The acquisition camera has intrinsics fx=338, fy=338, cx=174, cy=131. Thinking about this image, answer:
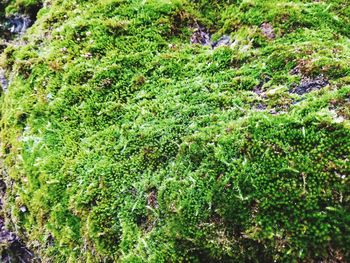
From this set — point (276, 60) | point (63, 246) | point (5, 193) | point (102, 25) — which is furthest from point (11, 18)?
point (276, 60)

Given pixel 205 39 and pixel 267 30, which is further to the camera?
pixel 205 39

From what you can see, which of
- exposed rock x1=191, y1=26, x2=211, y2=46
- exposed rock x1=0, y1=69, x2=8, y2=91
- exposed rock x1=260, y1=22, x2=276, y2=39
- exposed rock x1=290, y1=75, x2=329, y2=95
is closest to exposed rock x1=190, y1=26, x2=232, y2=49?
exposed rock x1=191, y1=26, x2=211, y2=46

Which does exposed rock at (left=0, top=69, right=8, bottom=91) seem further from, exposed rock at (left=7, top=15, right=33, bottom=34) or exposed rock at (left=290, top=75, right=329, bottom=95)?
exposed rock at (left=290, top=75, right=329, bottom=95)

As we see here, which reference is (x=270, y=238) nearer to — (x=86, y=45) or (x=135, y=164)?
(x=135, y=164)

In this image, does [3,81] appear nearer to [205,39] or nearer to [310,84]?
[205,39]

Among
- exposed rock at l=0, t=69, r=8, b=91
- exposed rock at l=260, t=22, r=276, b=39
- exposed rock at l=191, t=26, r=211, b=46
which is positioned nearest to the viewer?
exposed rock at l=260, t=22, r=276, b=39

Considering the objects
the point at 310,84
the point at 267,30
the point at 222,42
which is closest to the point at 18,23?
the point at 222,42

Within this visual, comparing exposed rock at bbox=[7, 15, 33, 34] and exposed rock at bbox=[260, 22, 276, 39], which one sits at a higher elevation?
exposed rock at bbox=[7, 15, 33, 34]

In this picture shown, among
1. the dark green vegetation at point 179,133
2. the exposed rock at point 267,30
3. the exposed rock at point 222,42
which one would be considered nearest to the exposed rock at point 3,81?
the dark green vegetation at point 179,133

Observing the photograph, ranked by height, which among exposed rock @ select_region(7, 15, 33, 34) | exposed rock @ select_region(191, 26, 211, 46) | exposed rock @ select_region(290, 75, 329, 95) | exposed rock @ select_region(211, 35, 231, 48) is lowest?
exposed rock @ select_region(290, 75, 329, 95)
